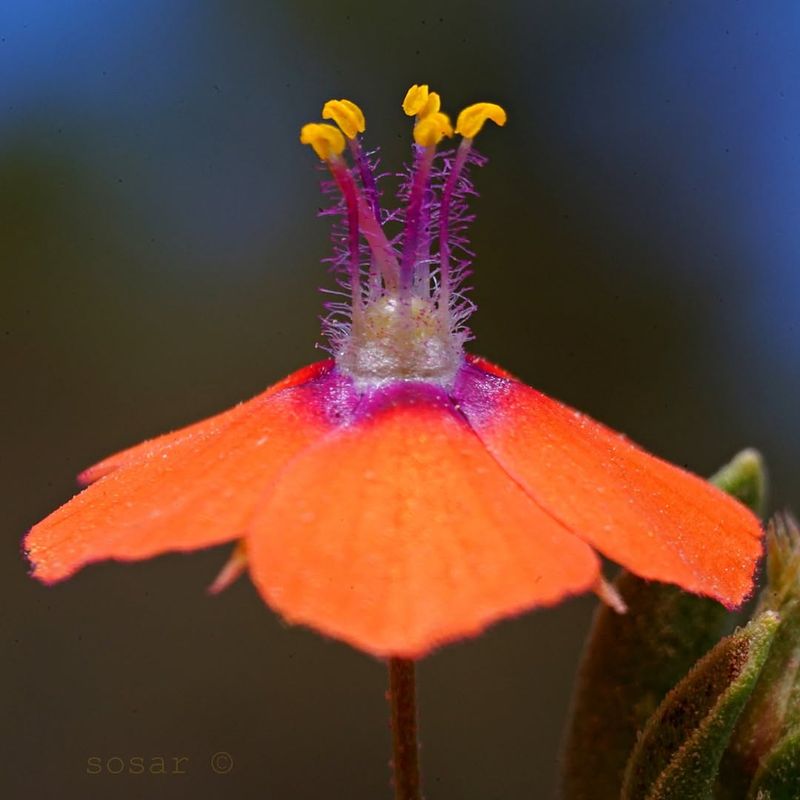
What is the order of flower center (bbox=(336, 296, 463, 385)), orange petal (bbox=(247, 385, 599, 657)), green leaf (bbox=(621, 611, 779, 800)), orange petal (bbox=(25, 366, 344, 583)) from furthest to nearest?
flower center (bbox=(336, 296, 463, 385))
green leaf (bbox=(621, 611, 779, 800))
orange petal (bbox=(25, 366, 344, 583))
orange petal (bbox=(247, 385, 599, 657))

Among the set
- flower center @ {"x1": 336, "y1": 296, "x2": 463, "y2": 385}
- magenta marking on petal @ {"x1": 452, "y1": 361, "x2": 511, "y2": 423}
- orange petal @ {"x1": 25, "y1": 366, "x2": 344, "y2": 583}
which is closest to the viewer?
orange petal @ {"x1": 25, "y1": 366, "x2": 344, "y2": 583}

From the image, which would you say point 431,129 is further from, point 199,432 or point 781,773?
point 781,773

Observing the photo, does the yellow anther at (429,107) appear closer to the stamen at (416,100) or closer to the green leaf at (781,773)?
the stamen at (416,100)

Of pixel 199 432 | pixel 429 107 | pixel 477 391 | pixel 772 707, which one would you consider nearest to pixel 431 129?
pixel 429 107

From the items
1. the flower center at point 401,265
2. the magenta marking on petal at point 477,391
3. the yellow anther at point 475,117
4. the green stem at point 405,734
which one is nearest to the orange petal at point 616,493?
the magenta marking on petal at point 477,391

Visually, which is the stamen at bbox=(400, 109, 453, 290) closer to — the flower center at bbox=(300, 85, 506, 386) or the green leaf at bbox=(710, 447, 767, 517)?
the flower center at bbox=(300, 85, 506, 386)

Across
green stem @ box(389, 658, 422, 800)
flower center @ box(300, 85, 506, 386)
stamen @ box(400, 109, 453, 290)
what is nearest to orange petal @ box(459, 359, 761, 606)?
flower center @ box(300, 85, 506, 386)
